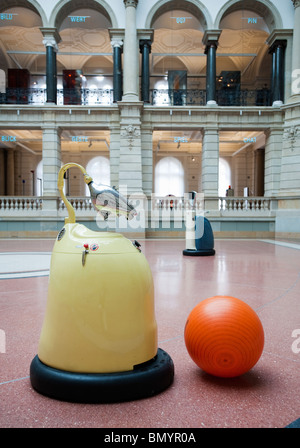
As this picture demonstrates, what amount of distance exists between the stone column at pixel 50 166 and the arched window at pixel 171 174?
13.4 m

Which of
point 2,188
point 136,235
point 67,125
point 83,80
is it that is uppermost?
point 83,80

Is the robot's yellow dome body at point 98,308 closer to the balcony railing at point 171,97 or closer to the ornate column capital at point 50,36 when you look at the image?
the ornate column capital at point 50,36

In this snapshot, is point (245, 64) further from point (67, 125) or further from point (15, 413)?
point (15, 413)

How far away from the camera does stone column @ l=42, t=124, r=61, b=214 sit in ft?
58.4

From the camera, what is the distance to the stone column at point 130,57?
1744 cm

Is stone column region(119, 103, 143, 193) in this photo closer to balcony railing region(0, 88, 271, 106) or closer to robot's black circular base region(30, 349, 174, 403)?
balcony railing region(0, 88, 271, 106)

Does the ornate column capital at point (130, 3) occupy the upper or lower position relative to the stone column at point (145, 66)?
upper

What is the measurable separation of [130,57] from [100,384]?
60.7 ft
